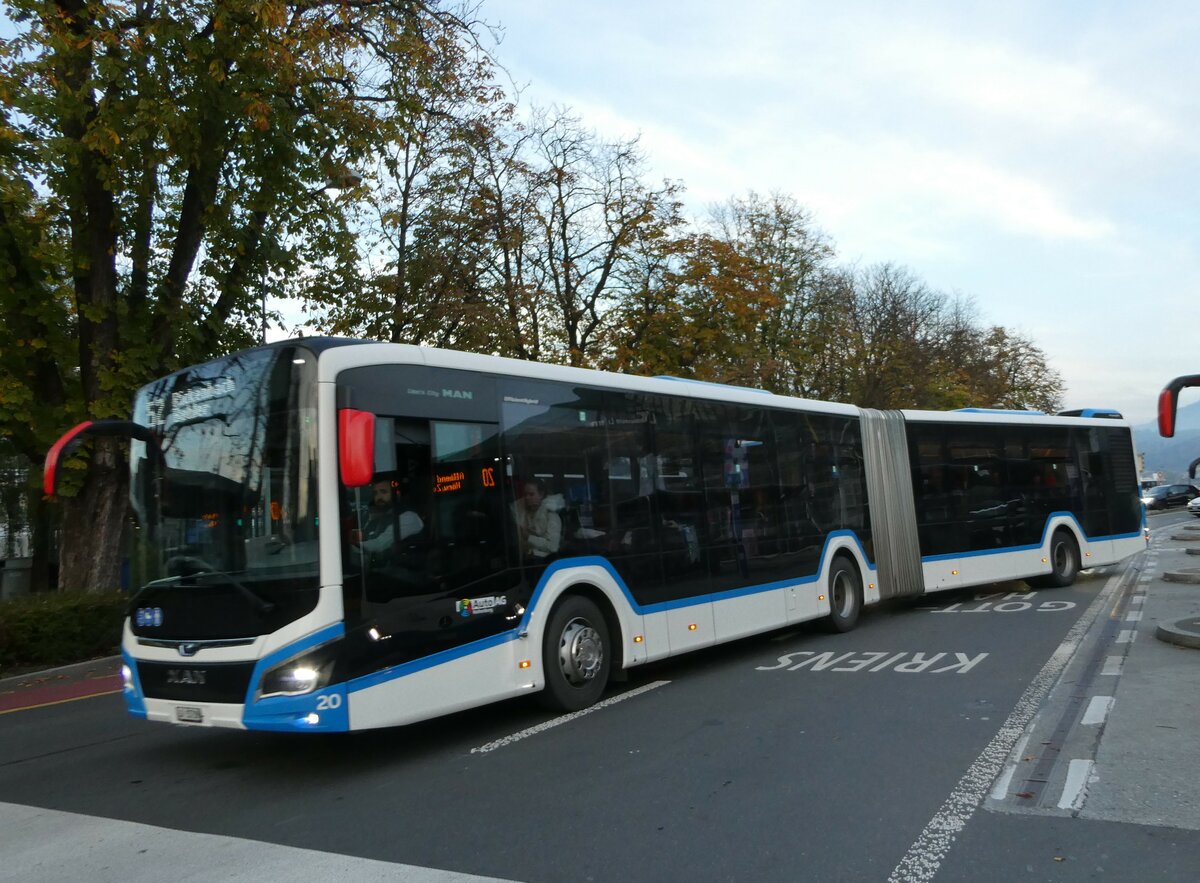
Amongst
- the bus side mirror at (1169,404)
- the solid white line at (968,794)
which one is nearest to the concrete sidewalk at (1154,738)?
the solid white line at (968,794)

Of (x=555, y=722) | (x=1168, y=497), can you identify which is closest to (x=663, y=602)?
(x=555, y=722)

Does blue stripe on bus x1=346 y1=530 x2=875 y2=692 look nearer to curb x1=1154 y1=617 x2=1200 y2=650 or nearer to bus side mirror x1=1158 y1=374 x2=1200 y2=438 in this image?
curb x1=1154 y1=617 x2=1200 y2=650

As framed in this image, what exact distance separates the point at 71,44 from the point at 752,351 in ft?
67.7

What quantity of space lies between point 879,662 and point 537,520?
14.6 ft

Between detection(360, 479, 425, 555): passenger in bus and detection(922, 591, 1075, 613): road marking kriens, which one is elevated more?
detection(360, 479, 425, 555): passenger in bus

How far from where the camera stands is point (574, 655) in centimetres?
841

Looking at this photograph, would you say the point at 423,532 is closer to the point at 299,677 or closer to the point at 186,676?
the point at 299,677

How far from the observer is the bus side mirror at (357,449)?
6133 mm

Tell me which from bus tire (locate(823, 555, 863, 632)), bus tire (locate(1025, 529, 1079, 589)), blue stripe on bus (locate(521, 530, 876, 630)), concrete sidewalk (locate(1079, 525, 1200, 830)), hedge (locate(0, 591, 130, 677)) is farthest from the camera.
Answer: bus tire (locate(1025, 529, 1079, 589))

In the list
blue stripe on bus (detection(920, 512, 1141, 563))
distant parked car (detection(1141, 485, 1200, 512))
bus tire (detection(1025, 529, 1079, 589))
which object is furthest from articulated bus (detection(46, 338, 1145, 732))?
distant parked car (detection(1141, 485, 1200, 512))

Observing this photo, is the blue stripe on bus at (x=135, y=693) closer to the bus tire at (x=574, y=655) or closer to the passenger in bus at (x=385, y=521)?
the passenger in bus at (x=385, y=521)

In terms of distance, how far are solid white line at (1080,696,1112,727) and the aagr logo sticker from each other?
4433 mm

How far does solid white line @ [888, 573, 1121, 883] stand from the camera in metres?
4.57

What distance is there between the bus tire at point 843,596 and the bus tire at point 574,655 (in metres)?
4.92
